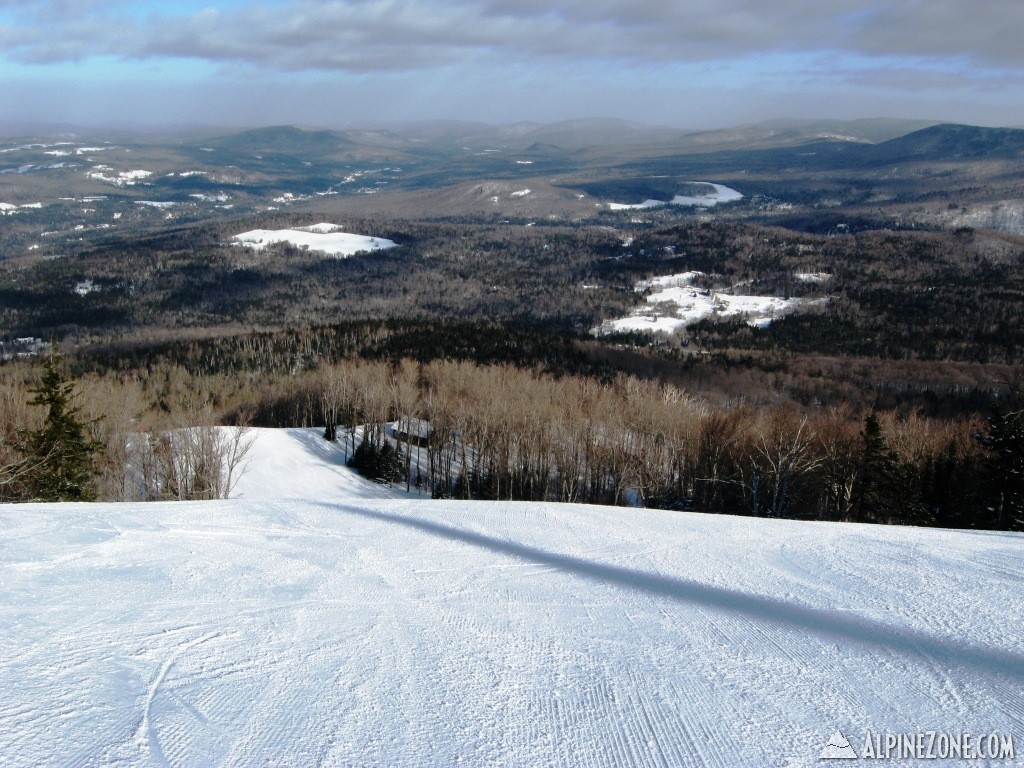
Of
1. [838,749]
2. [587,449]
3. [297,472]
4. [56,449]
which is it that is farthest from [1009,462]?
[297,472]

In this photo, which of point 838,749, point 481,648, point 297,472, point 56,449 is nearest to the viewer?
point 838,749

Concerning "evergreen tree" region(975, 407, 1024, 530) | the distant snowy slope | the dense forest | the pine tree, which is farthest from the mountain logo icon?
the distant snowy slope

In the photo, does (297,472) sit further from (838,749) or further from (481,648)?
(838,749)

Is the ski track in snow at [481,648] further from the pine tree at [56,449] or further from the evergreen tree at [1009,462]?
the evergreen tree at [1009,462]

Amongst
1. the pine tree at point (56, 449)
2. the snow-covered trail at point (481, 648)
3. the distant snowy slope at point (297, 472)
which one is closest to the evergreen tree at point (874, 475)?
the snow-covered trail at point (481, 648)

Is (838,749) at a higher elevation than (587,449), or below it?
higher

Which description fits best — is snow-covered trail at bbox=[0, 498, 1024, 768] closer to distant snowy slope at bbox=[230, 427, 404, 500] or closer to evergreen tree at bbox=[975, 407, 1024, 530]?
evergreen tree at bbox=[975, 407, 1024, 530]

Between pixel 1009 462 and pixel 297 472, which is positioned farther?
pixel 297 472
